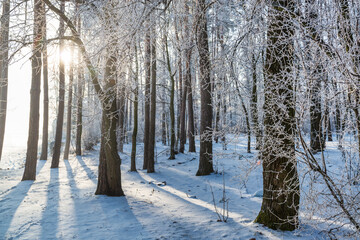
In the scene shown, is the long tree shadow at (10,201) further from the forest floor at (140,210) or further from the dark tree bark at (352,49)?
the dark tree bark at (352,49)

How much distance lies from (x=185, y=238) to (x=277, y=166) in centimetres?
187

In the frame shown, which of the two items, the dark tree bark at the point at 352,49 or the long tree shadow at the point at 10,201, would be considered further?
the long tree shadow at the point at 10,201

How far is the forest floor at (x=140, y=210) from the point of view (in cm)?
395

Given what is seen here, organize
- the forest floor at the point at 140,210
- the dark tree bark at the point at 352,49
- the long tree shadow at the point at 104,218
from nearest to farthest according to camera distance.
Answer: the dark tree bark at the point at 352,49 < the forest floor at the point at 140,210 < the long tree shadow at the point at 104,218

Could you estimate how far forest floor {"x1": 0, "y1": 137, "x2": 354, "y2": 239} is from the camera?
13.0 ft

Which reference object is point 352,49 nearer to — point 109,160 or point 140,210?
point 140,210

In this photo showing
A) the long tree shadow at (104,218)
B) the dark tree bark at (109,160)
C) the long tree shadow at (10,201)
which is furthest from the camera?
the dark tree bark at (109,160)

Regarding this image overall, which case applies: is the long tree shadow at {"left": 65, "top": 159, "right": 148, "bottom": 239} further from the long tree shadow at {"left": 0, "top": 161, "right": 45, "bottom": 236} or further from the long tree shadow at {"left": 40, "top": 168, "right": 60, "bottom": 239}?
the long tree shadow at {"left": 0, "top": 161, "right": 45, "bottom": 236}

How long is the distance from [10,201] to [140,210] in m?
3.51

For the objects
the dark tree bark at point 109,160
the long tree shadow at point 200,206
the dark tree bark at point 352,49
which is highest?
the dark tree bark at point 352,49

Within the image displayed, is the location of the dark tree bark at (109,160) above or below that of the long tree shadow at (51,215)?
above

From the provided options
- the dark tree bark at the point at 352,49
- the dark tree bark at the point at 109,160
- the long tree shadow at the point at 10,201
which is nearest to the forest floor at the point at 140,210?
the long tree shadow at the point at 10,201

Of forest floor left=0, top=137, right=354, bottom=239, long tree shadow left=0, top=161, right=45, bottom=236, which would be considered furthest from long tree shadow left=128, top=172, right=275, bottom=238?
long tree shadow left=0, top=161, right=45, bottom=236

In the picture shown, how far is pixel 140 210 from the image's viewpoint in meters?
5.37
